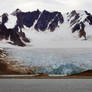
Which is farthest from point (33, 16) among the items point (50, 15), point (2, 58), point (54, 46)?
point (2, 58)

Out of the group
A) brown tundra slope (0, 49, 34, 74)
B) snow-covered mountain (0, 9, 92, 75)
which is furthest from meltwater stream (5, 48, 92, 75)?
brown tundra slope (0, 49, 34, 74)

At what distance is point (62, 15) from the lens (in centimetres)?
19112

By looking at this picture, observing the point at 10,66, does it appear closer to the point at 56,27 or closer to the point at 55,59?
the point at 55,59

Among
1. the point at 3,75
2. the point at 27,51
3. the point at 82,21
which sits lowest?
the point at 3,75

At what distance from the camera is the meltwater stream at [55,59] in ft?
521

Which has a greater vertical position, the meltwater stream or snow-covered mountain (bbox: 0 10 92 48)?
snow-covered mountain (bbox: 0 10 92 48)

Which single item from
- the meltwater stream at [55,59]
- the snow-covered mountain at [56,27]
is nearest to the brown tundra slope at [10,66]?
the meltwater stream at [55,59]

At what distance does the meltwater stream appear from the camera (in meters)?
159

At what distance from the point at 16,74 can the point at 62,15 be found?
51.9 metres

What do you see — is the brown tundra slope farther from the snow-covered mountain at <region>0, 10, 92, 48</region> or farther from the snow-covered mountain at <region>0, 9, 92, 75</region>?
the snow-covered mountain at <region>0, 10, 92, 48</region>

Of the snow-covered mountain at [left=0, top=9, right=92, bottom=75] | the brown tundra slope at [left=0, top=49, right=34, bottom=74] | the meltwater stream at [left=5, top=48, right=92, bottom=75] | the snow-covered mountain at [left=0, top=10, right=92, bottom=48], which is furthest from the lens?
the snow-covered mountain at [left=0, top=10, right=92, bottom=48]

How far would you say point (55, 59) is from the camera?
531 feet

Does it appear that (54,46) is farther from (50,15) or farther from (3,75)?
(3,75)

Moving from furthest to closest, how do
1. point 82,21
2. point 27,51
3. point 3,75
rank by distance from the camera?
point 82,21 < point 27,51 < point 3,75
